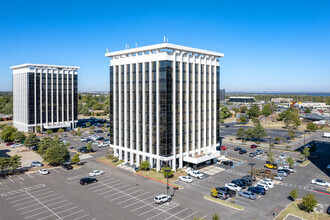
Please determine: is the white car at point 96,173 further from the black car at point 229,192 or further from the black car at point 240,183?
the black car at point 240,183

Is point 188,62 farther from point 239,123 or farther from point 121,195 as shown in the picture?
point 239,123

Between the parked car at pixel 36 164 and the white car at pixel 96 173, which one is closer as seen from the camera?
the white car at pixel 96 173

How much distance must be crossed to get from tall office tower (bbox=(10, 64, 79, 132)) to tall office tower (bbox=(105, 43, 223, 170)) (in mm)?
61143

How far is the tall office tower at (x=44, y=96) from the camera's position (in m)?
119

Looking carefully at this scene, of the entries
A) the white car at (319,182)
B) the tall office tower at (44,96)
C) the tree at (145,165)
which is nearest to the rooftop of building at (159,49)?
the tree at (145,165)

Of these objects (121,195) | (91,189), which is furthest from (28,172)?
(121,195)

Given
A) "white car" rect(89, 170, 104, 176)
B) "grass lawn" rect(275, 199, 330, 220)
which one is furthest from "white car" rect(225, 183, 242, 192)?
"white car" rect(89, 170, 104, 176)

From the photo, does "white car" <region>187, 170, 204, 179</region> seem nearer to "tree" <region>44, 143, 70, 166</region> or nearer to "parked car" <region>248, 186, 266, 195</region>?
"parked car" <region>248, 186, 266, 195</region>

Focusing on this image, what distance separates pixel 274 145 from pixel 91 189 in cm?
7413

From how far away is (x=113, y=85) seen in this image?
76.1 m

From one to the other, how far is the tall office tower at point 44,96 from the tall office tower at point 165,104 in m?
61.1

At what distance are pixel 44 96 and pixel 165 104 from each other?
83.7 m

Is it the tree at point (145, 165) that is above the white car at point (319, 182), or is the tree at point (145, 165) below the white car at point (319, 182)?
above

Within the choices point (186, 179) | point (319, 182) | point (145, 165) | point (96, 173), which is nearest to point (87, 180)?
point (96, 173)
